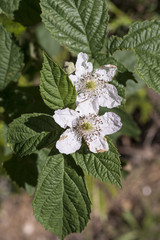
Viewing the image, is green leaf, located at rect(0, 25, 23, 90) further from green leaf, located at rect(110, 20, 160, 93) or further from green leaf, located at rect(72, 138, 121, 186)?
green leaf, located at rect(72, 138, 121, 186)

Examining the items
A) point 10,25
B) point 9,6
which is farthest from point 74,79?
point 10,25

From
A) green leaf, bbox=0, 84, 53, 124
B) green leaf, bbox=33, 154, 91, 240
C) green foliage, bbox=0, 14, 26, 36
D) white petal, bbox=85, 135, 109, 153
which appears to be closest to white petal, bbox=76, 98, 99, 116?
white petal, bbox=85, 135, 109, 153

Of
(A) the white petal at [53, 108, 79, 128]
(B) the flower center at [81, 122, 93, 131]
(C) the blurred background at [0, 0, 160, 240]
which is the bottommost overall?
(C) the blurred background at [0, 0, 160, 240]

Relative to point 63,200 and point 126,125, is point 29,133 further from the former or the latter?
point 126,125

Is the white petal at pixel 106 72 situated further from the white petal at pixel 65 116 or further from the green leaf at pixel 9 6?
the green leaf at pixel 9 6

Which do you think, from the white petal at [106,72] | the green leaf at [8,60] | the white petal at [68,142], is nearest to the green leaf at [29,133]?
the white petal at [68,142]

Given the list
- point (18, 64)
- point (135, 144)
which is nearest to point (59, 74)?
point (18, 64)

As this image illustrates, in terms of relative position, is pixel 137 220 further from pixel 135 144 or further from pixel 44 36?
pixel 44 36
